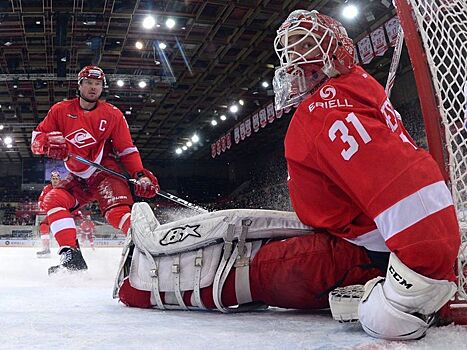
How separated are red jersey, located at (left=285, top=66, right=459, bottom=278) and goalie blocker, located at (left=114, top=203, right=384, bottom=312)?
0.08m

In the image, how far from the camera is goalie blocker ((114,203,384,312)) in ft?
3.67

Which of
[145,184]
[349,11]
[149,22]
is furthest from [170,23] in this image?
[145,184]

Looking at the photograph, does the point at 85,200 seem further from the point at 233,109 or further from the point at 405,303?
the point at 233,109

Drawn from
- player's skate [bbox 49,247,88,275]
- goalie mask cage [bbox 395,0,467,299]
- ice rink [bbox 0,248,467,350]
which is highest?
goalie mask cage [bbox 395,0,467,299]

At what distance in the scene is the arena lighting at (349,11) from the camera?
7.25 metres

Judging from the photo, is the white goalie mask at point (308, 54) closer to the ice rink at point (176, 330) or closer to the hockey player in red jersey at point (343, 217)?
the hockey player in red jersey at point (343, 217)

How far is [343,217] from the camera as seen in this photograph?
106 centimetres

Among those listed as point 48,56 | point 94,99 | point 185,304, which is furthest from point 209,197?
point 185,304

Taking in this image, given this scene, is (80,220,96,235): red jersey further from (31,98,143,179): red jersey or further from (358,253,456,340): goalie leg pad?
(358,253,456,340): goalie leg pad

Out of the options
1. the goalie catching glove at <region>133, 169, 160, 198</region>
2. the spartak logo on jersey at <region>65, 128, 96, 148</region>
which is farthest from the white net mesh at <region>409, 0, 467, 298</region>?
the spartak logo on jersey at <region>65, 128, 96, 148</region>

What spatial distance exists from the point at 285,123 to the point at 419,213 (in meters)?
13.2

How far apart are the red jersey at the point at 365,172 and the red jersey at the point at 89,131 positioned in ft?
6.36

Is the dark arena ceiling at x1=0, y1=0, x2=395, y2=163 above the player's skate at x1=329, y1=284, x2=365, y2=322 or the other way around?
above

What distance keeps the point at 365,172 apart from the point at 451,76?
38 cm
